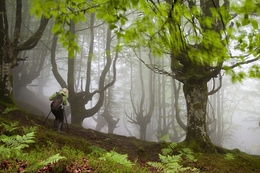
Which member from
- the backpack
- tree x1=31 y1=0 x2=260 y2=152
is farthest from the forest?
the backpack

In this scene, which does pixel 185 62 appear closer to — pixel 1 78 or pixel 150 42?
pixel 150 42

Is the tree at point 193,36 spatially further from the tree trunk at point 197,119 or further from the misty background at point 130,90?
the misty background at point 130,90

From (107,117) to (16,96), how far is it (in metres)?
8.33

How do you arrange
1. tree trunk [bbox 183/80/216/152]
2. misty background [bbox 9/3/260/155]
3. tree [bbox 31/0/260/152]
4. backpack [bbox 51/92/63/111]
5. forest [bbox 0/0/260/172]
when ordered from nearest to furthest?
tree [bbox 31/0/260/152] → forest [bbox 0/0/260/172] → tree trunk [bbox 183/80/216/152] → backpack [bbox 51/92/63/111] → misty background [bbox 9/3/260/155]

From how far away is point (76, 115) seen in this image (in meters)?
11.4

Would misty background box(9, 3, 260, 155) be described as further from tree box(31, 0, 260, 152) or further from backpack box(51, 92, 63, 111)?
backpack box(51, 92, 63, 111)

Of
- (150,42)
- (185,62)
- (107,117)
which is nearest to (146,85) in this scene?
(107,117)

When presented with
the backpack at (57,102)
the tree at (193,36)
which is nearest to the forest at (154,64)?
the tree at (193,36)

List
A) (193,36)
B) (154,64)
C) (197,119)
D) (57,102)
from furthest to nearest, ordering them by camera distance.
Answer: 1. (57,102)
2. (197,119)
3. (154,64)
4. (193,36)

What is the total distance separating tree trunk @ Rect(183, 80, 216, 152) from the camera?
6742 millimetres

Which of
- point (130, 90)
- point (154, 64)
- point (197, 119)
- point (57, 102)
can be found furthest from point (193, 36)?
point (130, 90)

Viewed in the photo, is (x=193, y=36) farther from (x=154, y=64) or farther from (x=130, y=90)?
(x=130, y=90)

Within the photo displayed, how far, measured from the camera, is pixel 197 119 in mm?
6832

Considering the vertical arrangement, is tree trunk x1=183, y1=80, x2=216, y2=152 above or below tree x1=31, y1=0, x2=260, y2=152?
below
